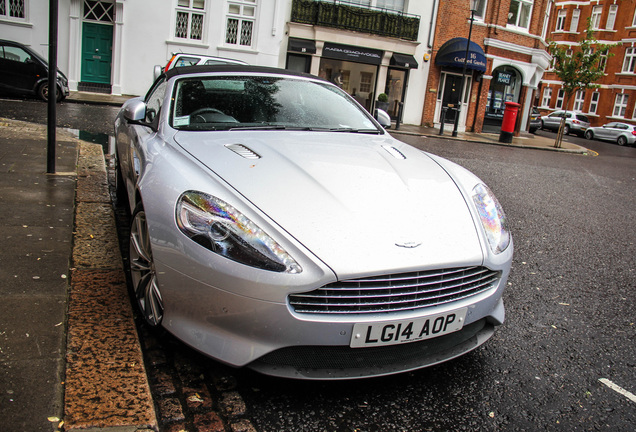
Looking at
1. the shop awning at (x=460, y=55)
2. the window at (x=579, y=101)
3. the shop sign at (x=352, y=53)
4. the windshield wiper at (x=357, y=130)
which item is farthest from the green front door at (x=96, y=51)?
the window at (x=579, y=101)

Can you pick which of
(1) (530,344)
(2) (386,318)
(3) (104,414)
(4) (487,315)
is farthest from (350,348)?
(1) (530,344)

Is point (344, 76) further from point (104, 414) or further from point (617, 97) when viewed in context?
point (617, 97)

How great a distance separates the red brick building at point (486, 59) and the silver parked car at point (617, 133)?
8569mm

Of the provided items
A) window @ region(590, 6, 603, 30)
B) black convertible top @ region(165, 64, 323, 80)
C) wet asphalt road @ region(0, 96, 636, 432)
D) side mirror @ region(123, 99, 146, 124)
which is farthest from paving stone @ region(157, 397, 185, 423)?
window @ region(590, 6, 603, 30)

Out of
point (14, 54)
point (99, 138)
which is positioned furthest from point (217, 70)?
point (14, 54)

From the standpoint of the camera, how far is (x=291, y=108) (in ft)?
13.2

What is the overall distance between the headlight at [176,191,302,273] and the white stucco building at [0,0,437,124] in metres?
20.1

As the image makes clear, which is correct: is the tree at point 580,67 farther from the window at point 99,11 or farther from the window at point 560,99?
the window at point 560,99

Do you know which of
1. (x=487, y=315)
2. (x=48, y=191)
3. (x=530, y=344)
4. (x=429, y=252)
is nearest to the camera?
(x=429, y=252)

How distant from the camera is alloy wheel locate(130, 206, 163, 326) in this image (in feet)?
8.82

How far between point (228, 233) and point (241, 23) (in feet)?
70.1

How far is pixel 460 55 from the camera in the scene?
79.8 ft

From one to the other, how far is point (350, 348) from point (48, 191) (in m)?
3.75

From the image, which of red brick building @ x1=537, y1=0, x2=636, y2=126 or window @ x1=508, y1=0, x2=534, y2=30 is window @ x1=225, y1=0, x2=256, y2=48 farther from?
red brick building @ x1=537, y1=0, x2=636, y2=126
